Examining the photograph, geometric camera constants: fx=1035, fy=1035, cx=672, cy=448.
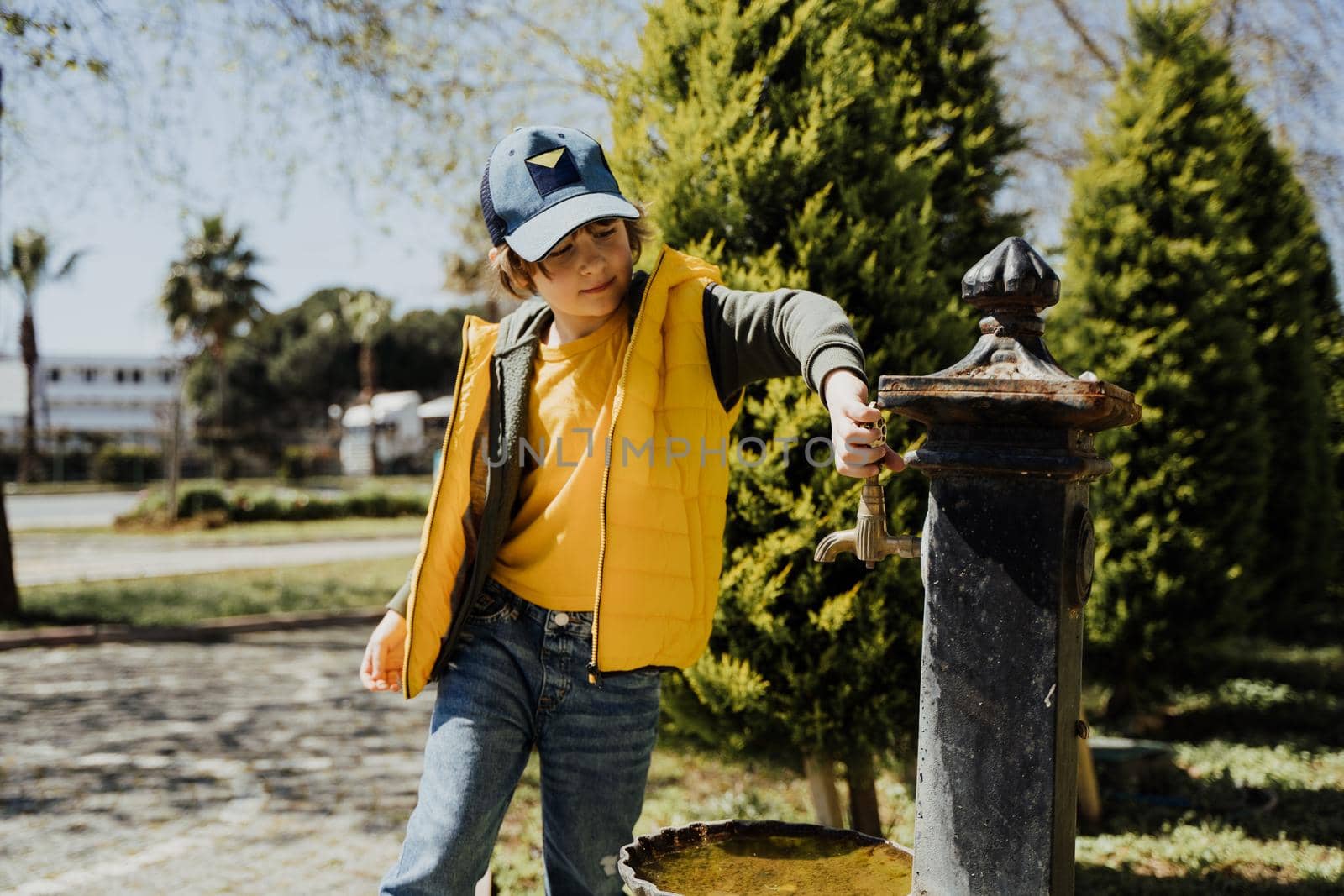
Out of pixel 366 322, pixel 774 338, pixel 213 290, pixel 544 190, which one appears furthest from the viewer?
pixel 366 322

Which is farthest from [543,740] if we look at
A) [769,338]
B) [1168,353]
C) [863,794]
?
[1168,353]

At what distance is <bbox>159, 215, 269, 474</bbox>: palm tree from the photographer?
36.2 metres

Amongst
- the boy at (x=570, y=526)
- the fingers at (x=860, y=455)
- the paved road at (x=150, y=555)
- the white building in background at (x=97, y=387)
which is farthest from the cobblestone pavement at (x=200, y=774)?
the white building in background at (x=97, y=387)

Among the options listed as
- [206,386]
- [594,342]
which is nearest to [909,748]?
[594,342]

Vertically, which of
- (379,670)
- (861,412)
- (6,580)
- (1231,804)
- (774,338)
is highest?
(774,338)

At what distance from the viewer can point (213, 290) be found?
121 feet

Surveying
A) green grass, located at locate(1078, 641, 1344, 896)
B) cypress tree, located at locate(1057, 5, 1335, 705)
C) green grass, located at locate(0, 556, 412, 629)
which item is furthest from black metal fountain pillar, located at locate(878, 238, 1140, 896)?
green grass, located at locate(0, 556, 412, 629)

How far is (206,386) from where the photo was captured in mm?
51156

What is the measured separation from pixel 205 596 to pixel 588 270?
A: 11.2 meters

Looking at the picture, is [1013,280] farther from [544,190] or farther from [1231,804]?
[1231,804]

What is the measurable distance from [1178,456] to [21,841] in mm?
6602

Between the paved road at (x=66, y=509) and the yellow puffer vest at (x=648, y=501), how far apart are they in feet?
69.2

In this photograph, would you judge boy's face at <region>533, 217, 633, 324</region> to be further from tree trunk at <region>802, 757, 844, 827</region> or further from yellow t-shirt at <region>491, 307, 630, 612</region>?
tree trunk at <region>802, 757, 844, 827</region>

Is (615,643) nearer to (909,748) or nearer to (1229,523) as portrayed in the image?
(909,748)
